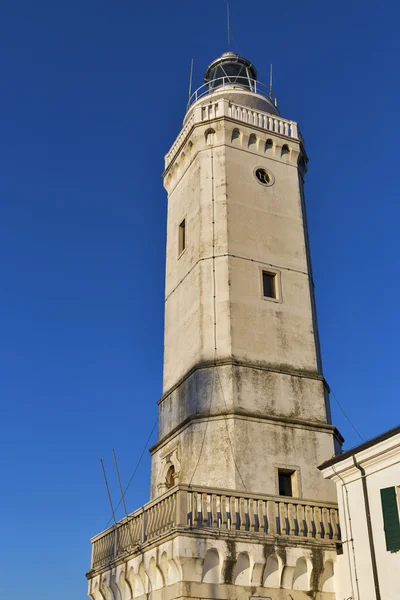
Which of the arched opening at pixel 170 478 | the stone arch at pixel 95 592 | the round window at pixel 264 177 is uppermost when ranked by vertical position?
the round window at pixel 264 177

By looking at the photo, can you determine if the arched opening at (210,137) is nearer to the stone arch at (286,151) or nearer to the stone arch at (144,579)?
the stone arch at (286,151)

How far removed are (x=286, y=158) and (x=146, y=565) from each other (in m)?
17.4

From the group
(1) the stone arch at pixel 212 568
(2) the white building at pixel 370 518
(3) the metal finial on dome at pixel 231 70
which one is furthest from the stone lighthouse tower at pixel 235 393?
(3) the metal finial on dome at pixel 231 70

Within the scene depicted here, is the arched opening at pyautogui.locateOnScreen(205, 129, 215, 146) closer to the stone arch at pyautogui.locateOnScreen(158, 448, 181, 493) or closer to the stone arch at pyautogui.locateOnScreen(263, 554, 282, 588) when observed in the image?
the stone arch at pyautogui.locateOnScreen(158, 448, 181, 493)

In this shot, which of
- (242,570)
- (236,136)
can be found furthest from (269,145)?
(242,570)

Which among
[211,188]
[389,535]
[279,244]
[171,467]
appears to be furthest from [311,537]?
[211,188]

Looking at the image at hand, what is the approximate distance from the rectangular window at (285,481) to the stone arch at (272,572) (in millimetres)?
3383

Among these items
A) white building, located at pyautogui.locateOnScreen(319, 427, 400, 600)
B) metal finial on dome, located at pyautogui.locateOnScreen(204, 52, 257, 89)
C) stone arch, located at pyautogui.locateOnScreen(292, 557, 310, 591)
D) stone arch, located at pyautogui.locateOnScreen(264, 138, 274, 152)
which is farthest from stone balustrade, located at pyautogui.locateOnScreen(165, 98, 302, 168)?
stone arch, located at pyautogui.locateOnScreen(292, 557, 310, 591)

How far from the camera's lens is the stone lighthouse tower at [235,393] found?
17.5 m

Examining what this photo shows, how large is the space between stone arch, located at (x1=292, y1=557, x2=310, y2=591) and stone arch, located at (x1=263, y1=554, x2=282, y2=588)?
1.79 ft

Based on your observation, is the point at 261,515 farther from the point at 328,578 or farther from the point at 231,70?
the point at 231,70

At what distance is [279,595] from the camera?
57.9 feet

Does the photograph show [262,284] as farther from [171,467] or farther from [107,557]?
[107,557]

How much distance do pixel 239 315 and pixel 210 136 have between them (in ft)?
26.8
